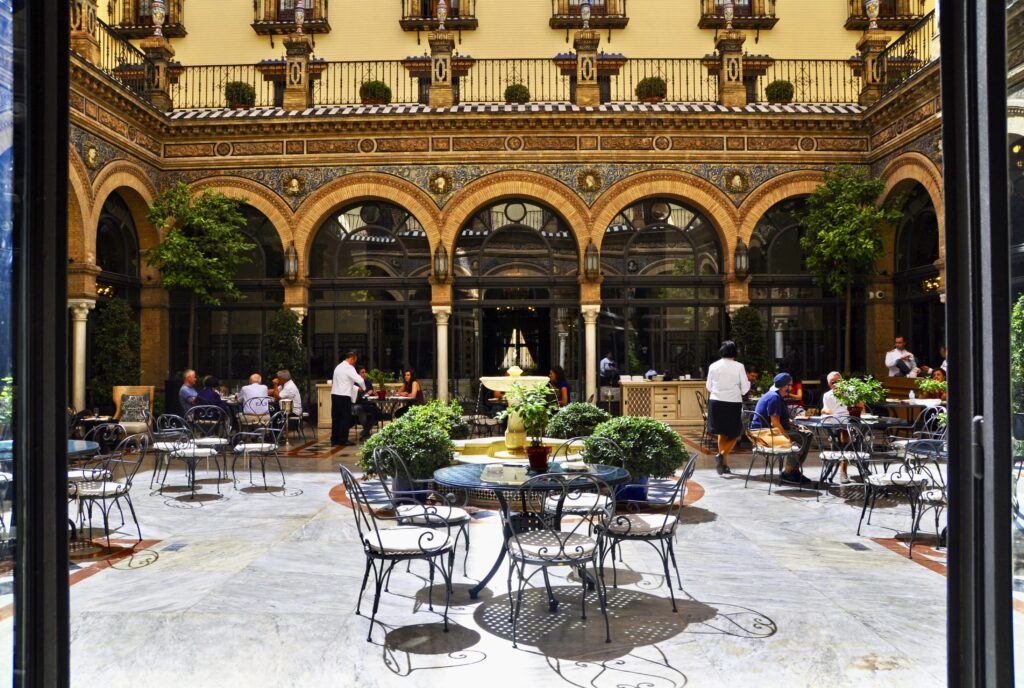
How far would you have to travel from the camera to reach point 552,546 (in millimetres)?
4305

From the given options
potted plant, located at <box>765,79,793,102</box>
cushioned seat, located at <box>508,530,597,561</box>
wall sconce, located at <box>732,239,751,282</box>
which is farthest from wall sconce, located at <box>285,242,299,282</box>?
cushioned seat, located at <box>508,530,597,561</box>

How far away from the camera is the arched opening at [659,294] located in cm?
1658

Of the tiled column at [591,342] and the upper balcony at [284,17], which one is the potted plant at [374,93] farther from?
the tiled column at [591,342]

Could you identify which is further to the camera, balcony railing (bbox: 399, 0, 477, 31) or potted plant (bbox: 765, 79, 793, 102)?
balcony railing (bbox: 399, 0, 477, 31)

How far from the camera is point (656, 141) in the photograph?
1609 centimetres

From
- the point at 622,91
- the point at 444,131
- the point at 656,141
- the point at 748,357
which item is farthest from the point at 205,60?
the point at 748,357

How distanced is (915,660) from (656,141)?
13.7m

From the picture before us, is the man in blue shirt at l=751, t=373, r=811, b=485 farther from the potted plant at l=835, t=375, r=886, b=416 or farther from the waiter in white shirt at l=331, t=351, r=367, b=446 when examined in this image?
the waiter in white shirt at l=331, t=351, r=367, b=446

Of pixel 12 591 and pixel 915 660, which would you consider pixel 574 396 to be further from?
pixel 12 591

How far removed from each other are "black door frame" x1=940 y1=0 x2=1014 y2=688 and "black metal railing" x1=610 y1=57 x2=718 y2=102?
17.6m

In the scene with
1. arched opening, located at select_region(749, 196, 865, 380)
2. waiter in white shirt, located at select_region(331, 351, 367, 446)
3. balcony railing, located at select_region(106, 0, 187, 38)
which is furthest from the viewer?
balcony railing, located at select_region(106, 0, 187, 38)

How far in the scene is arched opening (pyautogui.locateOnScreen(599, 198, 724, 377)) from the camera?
16.6 meters

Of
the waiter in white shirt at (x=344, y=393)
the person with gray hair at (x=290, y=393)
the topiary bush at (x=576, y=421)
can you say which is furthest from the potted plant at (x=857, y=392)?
the person with gray hair at (x=290, y=393)

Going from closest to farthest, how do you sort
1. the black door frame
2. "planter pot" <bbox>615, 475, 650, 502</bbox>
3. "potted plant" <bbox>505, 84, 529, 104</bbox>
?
the black door frame → "planter pot" <bbox>615, 475, 650, 502</bbox> → "potted plant" <bbox>505, 84, 529, 104</bbox>
